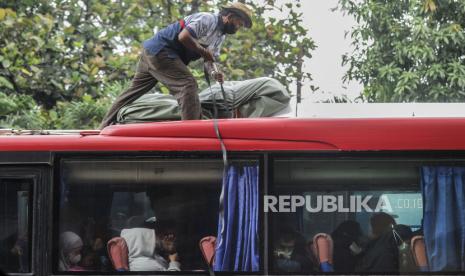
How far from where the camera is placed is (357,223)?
21.0 ft

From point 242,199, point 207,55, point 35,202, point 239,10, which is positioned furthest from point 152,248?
point 239,10

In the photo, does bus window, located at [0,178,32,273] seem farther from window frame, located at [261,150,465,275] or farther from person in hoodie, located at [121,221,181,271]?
window frame, located at [261,150,465,275]

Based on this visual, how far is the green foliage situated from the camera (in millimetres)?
12531

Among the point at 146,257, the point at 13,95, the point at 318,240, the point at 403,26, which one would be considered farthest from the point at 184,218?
the point at 403,26

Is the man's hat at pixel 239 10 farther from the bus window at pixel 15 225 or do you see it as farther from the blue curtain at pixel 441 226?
the bus window at pixel 15 225

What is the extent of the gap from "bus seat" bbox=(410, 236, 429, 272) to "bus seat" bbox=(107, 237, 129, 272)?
74.0 inches

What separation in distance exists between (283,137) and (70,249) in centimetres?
160

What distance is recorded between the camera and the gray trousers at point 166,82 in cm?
707

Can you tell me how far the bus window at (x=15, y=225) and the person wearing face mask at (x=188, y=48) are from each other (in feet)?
4.24

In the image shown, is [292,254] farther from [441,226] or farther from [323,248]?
[441,226]

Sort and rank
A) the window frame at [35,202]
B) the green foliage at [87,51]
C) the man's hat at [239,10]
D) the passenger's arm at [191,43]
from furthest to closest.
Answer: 1. the green foliage at [87,51]
2. the man's hat at [239,10]
3. the passenger's arm at [191,43]
4. the window frame at [35,202]

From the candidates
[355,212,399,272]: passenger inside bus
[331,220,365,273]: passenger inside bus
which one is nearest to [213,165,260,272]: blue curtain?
[331,220,365,273]: passenger inside bus

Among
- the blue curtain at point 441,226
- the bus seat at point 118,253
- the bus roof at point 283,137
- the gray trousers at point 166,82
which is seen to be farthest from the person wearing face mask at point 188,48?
the blue curtain at point 441,226

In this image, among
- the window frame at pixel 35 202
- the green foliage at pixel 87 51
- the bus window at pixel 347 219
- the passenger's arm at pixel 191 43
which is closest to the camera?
the bus window at pixel 347 219
